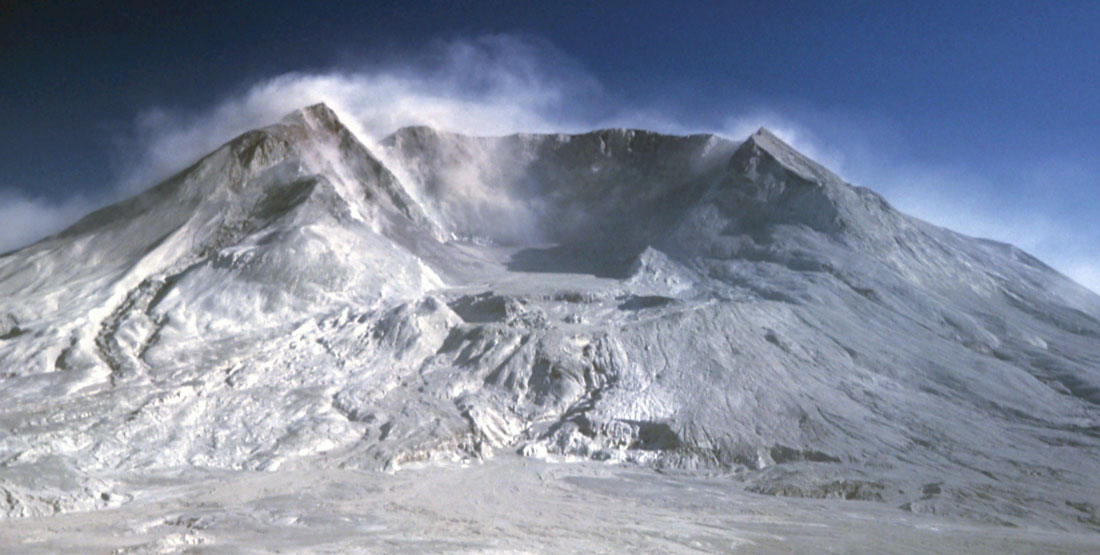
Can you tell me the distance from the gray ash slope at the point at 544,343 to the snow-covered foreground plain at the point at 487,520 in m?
1.65

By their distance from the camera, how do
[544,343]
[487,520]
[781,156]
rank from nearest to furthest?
1. [487,520]
2. [544,343]
3. [781,156]

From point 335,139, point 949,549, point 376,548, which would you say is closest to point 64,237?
point 335,139

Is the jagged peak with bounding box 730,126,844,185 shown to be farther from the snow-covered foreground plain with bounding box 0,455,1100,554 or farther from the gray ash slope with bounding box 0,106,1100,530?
the snow-covered foreground plain with bounding box 0,455,1100,554

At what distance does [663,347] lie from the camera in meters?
37.5

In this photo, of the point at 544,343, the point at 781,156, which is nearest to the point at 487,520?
the point at 544,343

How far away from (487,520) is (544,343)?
47.9 feet

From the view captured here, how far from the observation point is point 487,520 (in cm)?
2262

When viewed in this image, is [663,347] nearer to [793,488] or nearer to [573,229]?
[793,488]

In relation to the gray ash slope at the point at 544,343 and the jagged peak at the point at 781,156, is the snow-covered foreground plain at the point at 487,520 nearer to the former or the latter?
the gray ash slope at the point at 544,343

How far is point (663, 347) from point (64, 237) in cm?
3254

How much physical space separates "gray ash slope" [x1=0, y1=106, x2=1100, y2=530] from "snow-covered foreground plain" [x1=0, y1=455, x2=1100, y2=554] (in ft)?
5.41

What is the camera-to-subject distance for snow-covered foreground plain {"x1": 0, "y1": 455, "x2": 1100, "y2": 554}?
19516mm

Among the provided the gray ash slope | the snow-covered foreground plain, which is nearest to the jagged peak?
the gray ash slope

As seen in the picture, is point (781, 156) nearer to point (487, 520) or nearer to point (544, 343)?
point (544, 343)
